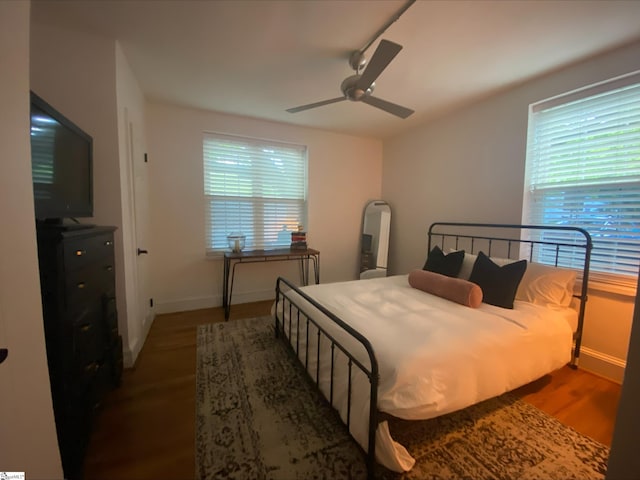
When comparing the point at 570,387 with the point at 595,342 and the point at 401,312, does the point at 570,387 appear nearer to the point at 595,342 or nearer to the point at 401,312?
the point at 595,342

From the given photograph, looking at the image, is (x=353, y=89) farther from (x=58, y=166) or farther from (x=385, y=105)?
(x=58, y=166)

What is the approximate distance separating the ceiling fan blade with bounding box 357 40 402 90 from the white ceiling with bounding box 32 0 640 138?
1.06 feet

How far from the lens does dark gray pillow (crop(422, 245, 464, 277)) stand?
2477 mm

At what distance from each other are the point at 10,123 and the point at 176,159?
255 centimetres

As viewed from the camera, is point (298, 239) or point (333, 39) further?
point (298, 239)

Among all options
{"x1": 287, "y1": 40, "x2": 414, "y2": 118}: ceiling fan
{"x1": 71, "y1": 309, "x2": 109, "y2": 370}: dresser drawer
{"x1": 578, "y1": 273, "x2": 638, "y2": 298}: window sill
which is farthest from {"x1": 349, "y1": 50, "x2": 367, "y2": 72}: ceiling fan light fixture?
{"x1": 578, "y1": 273, "x2": 638, "y2": 298}: window sill

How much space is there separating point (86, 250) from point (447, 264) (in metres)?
2.74

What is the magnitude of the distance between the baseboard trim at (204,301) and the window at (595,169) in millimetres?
3343

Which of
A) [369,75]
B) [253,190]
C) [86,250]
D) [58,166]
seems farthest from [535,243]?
[58,166]

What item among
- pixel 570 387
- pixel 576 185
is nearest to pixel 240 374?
pixel 570 387

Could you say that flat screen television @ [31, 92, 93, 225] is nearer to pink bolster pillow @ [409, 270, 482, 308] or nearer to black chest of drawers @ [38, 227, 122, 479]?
black chest of drawers @ [38, 227, 122, 479]

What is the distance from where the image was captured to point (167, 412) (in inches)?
Result: 64.1

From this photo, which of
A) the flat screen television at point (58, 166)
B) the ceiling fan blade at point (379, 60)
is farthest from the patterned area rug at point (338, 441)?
the ceiling fan blade at point (379, 60)

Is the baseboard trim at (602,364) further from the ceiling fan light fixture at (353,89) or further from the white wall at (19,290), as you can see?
the white wall at (19,290)
